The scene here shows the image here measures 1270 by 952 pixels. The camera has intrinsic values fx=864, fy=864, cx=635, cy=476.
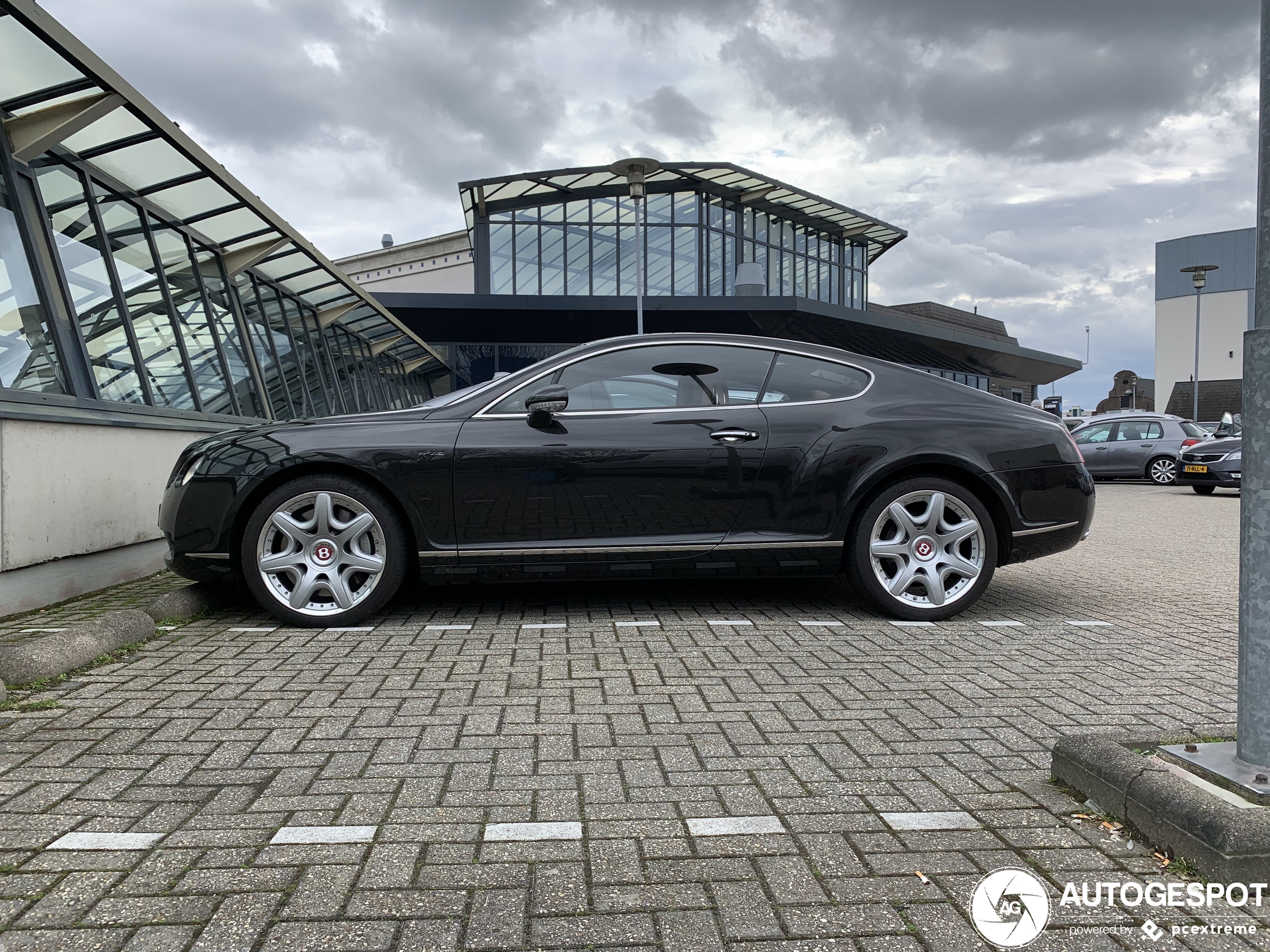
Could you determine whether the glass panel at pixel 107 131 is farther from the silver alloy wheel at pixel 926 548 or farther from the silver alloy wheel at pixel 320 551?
the silver alloy wheel at pixel 926 548

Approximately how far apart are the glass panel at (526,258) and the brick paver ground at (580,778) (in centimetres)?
2815

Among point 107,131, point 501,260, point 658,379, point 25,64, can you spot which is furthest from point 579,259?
point 658,379

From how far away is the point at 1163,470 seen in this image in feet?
64.4

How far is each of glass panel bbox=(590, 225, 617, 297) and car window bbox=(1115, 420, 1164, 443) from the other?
1784cm

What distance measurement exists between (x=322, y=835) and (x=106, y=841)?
54 centimetres

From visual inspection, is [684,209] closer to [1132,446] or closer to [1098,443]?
[1098,443]

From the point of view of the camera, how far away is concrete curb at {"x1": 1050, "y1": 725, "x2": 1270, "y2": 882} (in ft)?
6.30

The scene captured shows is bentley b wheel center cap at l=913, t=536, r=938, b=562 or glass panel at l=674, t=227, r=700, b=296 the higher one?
glass panel at l=674, t=227, r=700, b=296

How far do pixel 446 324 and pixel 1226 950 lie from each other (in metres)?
24.8

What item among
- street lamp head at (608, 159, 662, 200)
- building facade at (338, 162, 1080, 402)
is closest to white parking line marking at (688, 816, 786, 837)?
street lamp head at (608, 159, 662, 200)

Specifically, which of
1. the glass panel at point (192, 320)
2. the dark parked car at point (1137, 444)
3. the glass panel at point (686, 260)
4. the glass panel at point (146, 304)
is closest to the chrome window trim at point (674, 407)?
the glass panel at point (146, 304)

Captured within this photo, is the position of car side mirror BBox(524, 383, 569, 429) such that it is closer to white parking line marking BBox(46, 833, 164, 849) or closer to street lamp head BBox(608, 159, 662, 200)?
white parking line marking BBox(46, 833, 164, 849)

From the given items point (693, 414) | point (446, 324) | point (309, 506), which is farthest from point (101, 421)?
point (446, 324)

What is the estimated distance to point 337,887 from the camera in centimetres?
196
